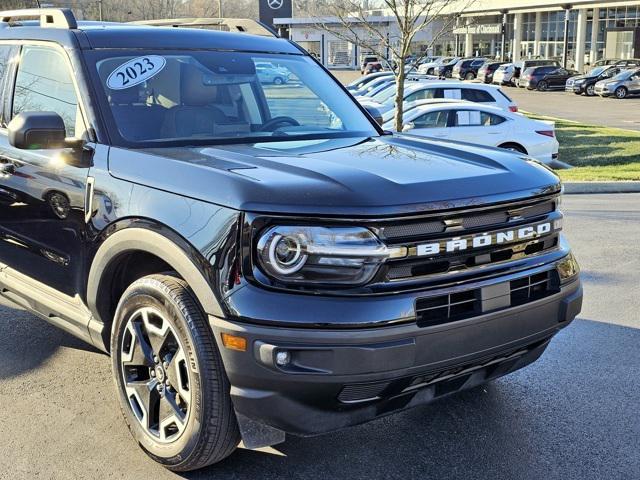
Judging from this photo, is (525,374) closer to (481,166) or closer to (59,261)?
(481,166)

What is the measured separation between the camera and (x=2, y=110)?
178 inches

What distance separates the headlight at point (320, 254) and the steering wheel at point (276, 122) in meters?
1.54

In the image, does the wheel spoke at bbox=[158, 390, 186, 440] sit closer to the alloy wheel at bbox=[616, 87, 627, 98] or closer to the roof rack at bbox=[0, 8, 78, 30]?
the roof rack at bbox=[0, 8, 78, 30]

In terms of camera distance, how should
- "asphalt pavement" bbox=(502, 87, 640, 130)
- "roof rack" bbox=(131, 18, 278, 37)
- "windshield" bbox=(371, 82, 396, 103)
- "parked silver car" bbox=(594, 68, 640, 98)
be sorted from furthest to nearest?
"parked silver car" bbox=(594, 68, 640, 98)
"asphalt pavement" bbox=(502, 87, 640, 130)
"windshield" bbox=(371, 82, 396, 103)
"roof rack" bbox=(131, 18, 278, 37)

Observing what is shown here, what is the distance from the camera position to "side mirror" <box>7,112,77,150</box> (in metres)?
3.56

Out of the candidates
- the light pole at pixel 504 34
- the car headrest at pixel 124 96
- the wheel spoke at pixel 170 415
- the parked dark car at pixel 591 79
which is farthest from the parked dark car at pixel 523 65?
the wheel spoke at pixel 170 415

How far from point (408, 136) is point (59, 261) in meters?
2.13

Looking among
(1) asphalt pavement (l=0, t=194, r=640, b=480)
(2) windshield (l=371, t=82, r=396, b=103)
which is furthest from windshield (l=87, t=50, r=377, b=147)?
(2) windshield (l=371, t=82, r=396, b=103)

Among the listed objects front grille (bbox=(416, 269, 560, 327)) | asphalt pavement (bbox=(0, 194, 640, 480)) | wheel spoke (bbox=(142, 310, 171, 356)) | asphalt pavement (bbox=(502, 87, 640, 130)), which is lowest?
asphalt pavement (bbox=(0, 194, 640, 480))

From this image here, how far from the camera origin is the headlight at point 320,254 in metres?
2.82

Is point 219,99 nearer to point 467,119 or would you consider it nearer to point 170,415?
point 170,415

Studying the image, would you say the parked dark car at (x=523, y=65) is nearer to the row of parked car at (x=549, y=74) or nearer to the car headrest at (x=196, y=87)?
the row of parked car at (x=549, y=74)

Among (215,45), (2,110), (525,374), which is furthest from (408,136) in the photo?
(2,110)

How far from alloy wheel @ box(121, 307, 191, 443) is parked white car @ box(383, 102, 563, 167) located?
35.1 ft
